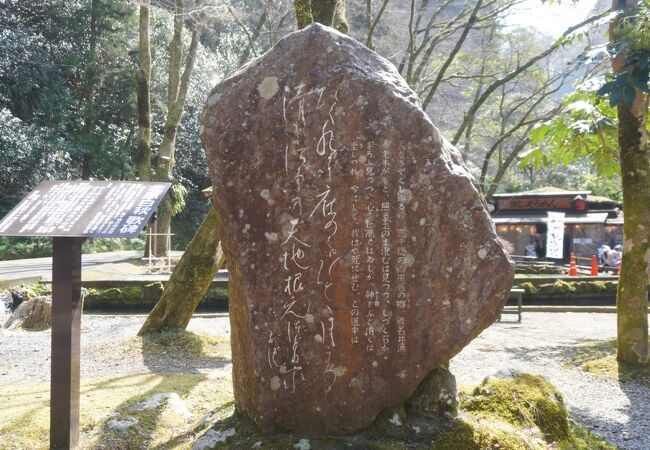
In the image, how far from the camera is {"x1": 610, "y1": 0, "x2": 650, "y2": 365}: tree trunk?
6.66 metres

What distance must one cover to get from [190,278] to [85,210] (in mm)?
3760

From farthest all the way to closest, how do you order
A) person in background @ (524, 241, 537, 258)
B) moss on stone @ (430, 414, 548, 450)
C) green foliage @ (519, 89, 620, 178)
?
person in background @ (524, 241, 537, 258) → green foliage @ (519, 89, 620, 178) → moss on stone @ (430, 414, 548, 450)

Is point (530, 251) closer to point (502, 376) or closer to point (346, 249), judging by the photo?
point (502, 376)

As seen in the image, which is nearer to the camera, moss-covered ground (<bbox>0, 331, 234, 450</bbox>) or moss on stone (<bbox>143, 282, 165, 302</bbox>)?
moss-covered ground (<bbox>0, 331, 234, 450</bbox>)

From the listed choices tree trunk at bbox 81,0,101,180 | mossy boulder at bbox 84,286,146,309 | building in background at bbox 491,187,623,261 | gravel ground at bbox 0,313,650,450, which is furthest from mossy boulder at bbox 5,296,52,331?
building in background at bbox 491,187,623,261

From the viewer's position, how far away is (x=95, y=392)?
552cm

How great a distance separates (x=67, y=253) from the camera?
4.01m

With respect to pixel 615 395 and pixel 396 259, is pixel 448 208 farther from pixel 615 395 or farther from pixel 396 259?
pixel 615 395

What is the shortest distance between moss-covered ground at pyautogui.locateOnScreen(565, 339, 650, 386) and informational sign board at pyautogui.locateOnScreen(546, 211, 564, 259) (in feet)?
37.6

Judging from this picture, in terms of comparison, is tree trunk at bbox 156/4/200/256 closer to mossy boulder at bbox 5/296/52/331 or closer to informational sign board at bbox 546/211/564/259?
mossy boulder at bbox 5/296/52/331

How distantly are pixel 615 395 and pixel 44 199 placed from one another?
5605 mm

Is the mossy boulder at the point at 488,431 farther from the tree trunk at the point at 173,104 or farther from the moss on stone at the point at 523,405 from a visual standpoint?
the tree trunk at the point at 173,104

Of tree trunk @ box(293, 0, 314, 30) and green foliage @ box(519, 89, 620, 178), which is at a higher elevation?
tree trunk @ box(293, 0, 314, 30)

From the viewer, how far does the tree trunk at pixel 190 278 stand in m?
7.65
